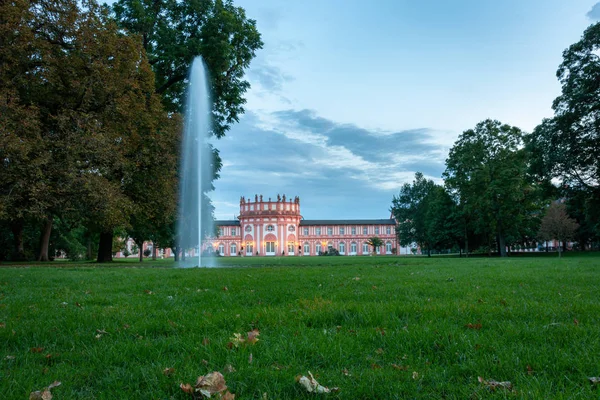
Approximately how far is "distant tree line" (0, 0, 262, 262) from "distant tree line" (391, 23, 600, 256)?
20.7 meters

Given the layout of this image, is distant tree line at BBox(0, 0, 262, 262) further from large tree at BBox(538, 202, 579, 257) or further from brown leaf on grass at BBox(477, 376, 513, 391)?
large tree at BBox(538, 202, 579, 257)

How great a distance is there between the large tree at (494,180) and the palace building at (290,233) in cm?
5954

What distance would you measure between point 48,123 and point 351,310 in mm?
11906

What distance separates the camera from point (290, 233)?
104 m

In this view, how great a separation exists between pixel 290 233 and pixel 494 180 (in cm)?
6853

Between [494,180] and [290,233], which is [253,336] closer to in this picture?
[494,180]

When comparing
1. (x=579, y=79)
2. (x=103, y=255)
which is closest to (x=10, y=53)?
(x=103, y=255)

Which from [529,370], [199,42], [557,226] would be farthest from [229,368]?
[557,226]

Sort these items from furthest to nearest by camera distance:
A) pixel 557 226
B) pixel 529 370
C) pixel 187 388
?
pixel 557 226, pixel 529 370, pixel 187 388

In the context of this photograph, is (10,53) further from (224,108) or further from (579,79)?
(579,79)

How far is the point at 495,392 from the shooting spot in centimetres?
238

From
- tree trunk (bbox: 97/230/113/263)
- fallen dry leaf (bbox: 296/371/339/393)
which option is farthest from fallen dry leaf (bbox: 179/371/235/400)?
tree trunk (bbox: 97/230/113/263)

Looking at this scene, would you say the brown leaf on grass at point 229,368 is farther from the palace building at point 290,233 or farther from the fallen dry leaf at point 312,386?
the palace building at point 290,233

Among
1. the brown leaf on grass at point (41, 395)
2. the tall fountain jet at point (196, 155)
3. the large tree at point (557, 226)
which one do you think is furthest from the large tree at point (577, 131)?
the brown leaf on grass at point (41, 395)
